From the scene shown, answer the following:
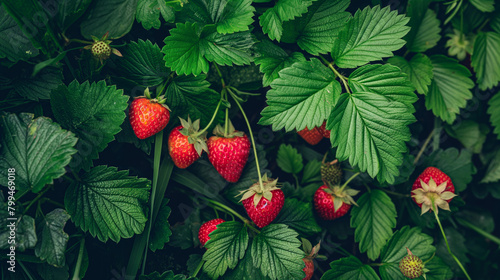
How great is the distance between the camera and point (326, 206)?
1205 millimetres

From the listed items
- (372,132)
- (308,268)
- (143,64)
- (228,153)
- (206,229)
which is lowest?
(308,268)

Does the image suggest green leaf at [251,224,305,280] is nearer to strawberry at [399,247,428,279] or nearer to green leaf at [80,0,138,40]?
strawberry at [399,247,428,279]

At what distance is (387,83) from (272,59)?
13.2 inches

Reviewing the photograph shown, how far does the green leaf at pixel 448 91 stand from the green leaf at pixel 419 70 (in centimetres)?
9

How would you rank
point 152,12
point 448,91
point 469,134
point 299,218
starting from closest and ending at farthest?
point 152,12 → point 299,218 → point 448,91 → point 469,134

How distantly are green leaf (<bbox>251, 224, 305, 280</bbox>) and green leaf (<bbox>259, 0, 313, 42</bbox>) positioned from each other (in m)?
0.57

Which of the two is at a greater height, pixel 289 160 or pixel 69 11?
pixel 69 11

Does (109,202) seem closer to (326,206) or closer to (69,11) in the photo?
(69,11)

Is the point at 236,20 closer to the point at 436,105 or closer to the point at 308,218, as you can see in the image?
the point at 308,218

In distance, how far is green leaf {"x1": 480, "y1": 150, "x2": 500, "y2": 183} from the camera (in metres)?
1.42

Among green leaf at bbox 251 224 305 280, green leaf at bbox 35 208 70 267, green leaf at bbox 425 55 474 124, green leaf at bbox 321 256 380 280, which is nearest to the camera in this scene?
green leaf at bbox 35 208 70 267

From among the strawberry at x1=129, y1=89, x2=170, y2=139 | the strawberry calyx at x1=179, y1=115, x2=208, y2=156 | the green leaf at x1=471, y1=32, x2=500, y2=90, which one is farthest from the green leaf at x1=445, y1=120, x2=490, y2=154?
the strawberry at x1=129, y1=89, x2=170, y2=139

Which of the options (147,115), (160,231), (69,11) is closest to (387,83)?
(147,115)

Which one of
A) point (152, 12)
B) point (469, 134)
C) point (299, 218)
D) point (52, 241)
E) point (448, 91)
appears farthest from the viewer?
point (469, 134)
